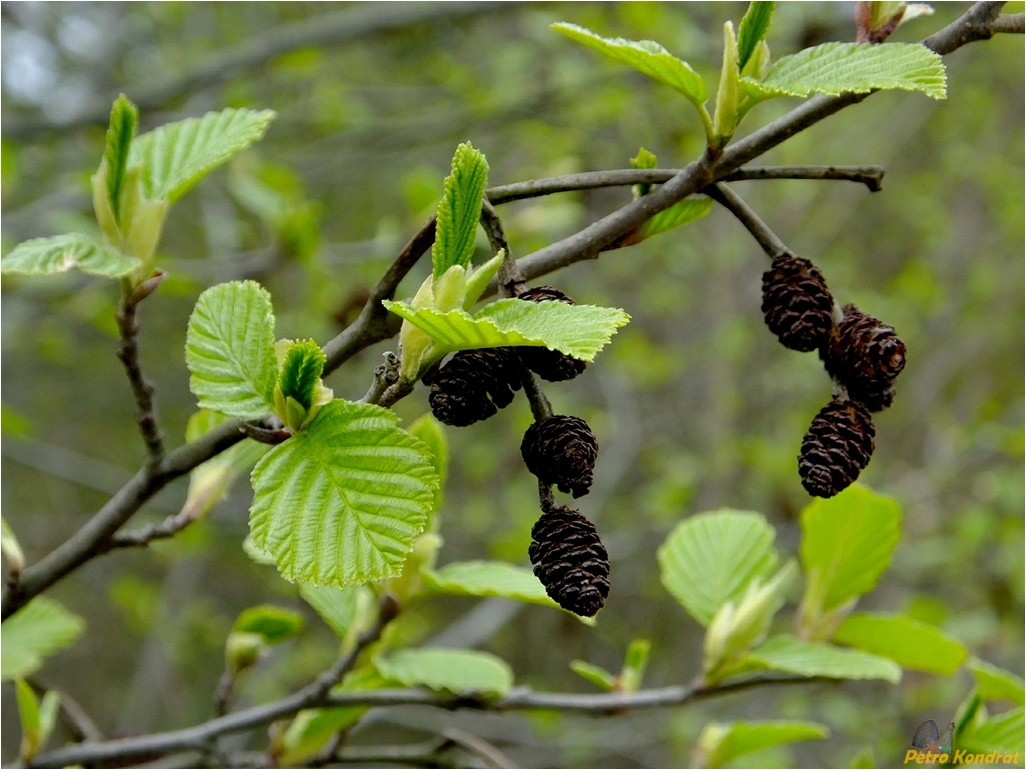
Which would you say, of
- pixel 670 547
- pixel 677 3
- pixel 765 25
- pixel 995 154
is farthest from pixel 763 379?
pixel 765 25

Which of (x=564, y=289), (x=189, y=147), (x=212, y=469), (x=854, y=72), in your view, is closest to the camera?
(x=854, y=72)

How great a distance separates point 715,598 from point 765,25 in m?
0.76

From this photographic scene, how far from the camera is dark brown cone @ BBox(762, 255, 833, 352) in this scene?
27.6 inches

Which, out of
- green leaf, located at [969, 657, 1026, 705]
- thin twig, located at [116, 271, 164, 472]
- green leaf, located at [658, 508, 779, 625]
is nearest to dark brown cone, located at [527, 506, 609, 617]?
thin twig, located at [116, 271, 164, 472]

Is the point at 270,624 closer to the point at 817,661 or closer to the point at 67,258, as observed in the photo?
the point at 67,258

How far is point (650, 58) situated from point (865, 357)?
0.27 m

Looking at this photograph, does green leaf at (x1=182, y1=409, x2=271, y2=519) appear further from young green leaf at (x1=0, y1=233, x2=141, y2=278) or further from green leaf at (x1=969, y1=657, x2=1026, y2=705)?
green leaf at (x1=969, y1=657, x2=1026, y2=705)

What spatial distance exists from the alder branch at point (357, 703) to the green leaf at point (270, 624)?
88mm

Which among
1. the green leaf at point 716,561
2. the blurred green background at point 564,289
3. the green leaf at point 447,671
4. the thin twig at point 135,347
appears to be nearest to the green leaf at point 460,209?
the thin twig at point 135,347

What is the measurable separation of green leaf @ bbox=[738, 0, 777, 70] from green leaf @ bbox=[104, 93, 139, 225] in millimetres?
487

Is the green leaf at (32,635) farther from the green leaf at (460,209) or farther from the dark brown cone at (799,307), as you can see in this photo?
the dark brown cone at (799,307)

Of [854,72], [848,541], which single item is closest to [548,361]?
[854,72]

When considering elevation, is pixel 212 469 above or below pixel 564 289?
above

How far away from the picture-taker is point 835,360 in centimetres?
71
